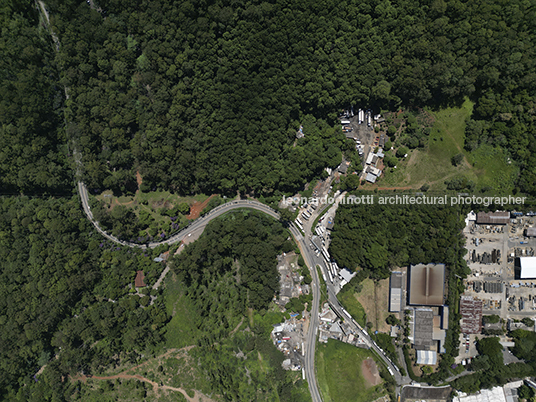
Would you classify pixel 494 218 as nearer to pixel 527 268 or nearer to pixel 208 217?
pixel 527 268

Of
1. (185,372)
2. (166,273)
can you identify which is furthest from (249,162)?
(185,372)

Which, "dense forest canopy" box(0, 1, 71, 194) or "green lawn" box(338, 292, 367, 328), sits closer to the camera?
"dense forest canopy" box(0, 1, 71, 194)

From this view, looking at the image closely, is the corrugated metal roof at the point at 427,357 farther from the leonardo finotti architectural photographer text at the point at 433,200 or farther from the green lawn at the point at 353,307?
the leonardo finotti architectural photographer text at the point at 433,200

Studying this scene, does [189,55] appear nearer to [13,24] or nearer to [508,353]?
[13,24]

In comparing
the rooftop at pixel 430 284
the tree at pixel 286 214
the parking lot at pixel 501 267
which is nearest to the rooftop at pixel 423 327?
Answer: the rooftop at pixel 430 284

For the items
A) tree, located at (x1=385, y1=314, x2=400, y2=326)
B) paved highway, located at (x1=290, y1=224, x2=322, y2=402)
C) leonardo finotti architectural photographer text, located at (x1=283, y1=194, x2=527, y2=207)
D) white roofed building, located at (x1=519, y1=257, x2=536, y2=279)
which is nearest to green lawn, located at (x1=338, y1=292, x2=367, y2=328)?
tree, located at (x1=385, y1=314, x2=400, y2=326)

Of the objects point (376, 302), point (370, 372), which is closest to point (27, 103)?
point (376, 302)

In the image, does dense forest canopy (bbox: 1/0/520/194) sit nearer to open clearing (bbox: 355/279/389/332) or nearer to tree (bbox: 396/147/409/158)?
tree (bbox: 396/147/409/158)
